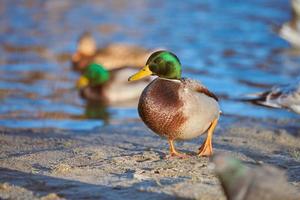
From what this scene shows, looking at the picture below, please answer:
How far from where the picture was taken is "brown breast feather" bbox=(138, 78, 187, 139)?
6117 mm

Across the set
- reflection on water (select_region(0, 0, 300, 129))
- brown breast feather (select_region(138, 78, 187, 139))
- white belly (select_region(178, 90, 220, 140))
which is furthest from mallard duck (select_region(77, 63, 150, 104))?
brown breast feather (select_region(138, 78, 187, 139))

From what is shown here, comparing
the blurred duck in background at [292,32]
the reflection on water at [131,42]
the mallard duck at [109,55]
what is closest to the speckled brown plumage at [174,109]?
the reflection on water at [131,42]

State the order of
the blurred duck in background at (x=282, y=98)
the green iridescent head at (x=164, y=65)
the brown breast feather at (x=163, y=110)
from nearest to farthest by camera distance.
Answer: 1. the brown breast feather at (x=163, y=110)
2. the green iridescent head at (x=164, y=65)
3. the blurred duck in background at (x=282, y=98)

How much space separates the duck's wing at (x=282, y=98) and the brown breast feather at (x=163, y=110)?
8.09ft

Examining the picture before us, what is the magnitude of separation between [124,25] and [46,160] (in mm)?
12672

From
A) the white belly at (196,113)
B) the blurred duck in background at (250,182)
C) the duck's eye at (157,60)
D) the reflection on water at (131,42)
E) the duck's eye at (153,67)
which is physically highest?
the duck's eye at (157,60)

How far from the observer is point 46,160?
244 inches

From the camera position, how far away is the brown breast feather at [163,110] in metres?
6.12

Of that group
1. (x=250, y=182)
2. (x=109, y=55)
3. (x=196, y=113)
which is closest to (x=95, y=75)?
(x=109, y=55)

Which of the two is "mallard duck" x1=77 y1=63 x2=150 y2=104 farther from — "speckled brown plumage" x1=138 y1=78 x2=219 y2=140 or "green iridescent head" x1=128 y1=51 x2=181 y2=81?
"speckled brown plumage" x1=138 y1=78 x2=219 y2=140

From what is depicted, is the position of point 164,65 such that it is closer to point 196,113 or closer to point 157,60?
point 157,60

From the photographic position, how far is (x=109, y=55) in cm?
1478

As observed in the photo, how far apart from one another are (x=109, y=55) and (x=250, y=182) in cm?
1062

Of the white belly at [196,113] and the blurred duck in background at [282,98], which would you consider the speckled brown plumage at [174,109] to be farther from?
Result: the blurred duck in background at [282,98]
